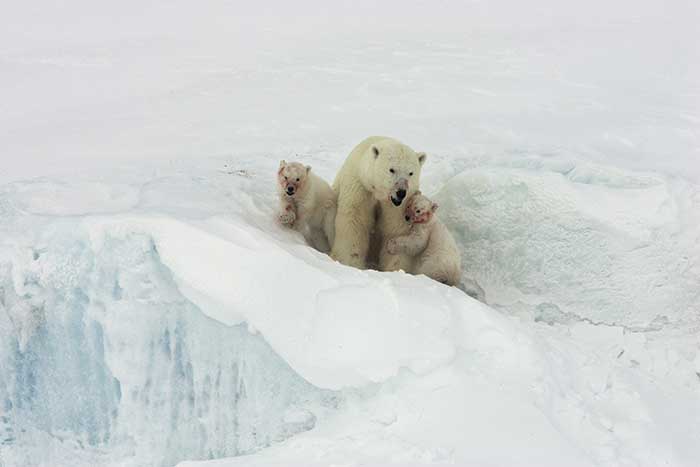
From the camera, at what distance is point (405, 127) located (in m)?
8.11

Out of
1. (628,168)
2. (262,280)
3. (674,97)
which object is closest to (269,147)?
(628,168)

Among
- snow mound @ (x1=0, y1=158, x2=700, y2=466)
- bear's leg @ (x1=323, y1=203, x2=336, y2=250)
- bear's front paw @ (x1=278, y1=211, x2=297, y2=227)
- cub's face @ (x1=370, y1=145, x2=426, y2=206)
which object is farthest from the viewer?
bear's leg @ (x1=323, y1=203, x2=336, y2=250)

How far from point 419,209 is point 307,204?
0.76m

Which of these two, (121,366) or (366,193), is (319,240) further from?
(121,366)

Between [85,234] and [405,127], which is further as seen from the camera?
[405,127]

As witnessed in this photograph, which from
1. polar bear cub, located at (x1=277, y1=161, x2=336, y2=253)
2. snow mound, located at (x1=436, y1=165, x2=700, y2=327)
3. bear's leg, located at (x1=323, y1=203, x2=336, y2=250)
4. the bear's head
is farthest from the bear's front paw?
snow mound, located at (x1=436, y1=165, x2=700, y2=327)

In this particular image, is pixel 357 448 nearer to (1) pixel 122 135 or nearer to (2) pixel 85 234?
(2) pixel 85 234

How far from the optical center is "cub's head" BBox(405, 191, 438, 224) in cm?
493

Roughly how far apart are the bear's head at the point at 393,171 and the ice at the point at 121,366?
154 centimetres

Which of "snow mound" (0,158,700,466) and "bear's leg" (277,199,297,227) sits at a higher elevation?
"bear's leg" (277,199,297,227)

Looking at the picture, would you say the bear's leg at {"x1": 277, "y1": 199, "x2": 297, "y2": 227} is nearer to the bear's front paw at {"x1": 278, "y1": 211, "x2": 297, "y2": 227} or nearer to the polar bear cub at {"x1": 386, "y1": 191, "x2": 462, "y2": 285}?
the bear's front paw at {"x1": 278, "y1": 211, "x2": 297, "y2": 227}

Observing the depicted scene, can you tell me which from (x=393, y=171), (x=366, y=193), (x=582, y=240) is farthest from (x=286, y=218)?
(x=582, y=240)

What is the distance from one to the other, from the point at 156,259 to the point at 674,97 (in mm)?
7567

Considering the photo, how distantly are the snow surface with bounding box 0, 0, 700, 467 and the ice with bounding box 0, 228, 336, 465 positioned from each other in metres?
0.01
